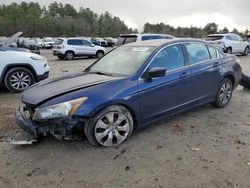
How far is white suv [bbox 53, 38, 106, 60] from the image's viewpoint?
20562 millimetres

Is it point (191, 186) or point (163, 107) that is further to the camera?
point (163, 107)

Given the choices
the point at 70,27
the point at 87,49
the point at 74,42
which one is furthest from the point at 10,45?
the point at 70,27

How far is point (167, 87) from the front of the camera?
470cm

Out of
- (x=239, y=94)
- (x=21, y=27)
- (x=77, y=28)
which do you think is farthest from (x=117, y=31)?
(x=239, y=94)

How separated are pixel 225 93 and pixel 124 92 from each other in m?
2.82

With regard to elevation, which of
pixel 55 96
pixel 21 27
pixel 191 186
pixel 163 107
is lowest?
pixel 191 186

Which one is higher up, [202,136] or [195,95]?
[195,95]

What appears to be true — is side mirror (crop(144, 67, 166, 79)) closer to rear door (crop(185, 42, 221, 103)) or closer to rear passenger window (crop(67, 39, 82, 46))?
rear door (crop(185, 42, 221, 103))

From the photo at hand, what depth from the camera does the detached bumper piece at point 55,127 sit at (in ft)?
12.8

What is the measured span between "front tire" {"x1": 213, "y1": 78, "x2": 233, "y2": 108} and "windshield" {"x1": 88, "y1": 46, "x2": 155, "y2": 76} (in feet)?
6.40

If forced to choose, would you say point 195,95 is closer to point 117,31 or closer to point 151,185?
point 151,185

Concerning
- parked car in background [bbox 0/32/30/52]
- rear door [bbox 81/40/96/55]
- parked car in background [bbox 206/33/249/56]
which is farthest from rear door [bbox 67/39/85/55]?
parked car in background [bbox 0/32/30/52]

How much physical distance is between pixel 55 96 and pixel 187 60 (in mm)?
2458

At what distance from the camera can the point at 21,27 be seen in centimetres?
7375
